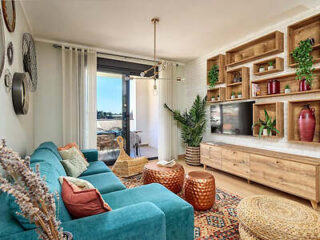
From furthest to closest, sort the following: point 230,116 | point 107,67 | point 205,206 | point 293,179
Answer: point 107,67 < point 230,116 < point 293,179 < point 205,206

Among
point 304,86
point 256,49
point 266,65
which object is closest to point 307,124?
point 304,86

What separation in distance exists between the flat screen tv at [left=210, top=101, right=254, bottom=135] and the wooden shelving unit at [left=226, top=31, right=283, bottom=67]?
847 mm

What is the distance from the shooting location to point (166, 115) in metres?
4.70

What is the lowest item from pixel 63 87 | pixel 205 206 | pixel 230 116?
pixel 205 206

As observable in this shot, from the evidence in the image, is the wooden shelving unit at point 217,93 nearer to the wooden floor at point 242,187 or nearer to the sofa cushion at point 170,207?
the wooden floor at point 242,187

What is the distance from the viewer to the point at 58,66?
11.8 ft

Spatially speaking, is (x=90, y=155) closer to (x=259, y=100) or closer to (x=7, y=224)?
(x=7, y=224)

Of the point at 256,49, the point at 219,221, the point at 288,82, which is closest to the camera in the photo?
the point at 219,221

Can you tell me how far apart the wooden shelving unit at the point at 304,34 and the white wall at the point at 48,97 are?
409cm

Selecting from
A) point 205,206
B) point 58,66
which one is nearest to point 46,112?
point 58,66

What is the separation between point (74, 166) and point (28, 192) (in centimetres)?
189

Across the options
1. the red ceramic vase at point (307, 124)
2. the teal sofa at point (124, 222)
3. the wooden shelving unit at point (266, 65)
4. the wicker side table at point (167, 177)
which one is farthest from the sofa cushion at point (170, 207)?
the wooden shelving unit at point (266, 65)

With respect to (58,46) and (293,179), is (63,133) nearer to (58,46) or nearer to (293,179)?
(58,46)

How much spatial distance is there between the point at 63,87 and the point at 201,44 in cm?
292
